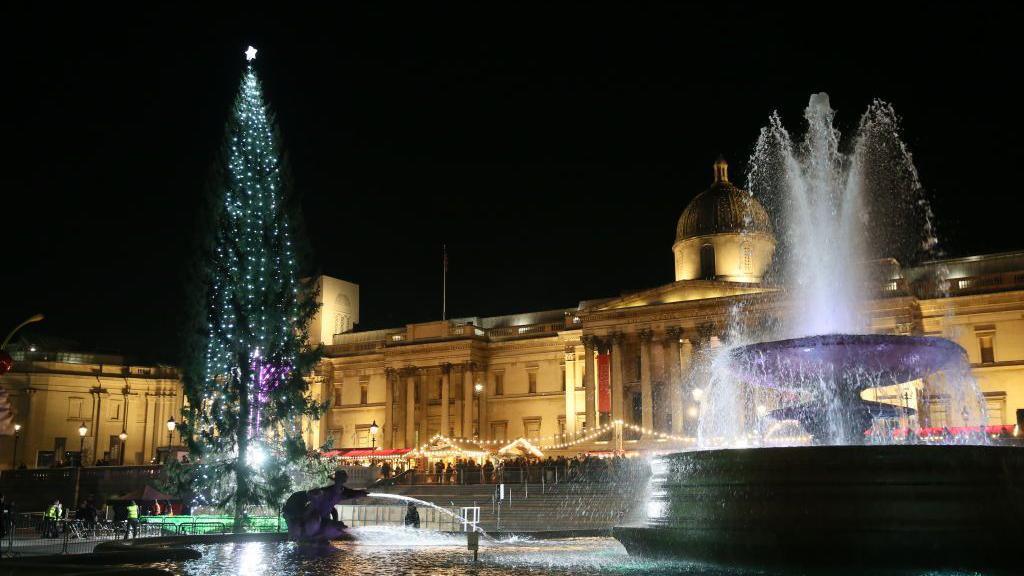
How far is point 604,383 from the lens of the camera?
→ 169ft

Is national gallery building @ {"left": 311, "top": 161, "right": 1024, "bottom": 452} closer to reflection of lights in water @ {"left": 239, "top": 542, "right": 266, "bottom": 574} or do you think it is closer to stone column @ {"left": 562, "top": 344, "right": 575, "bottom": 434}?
stone column @ {"left": 562, "top": 344, "right": 575, "bottom": 434}

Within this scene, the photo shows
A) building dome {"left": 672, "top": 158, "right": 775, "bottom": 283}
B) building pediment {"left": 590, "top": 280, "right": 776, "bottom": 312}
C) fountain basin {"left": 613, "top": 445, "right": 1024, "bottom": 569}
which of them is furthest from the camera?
building dome {"left": 672, "top": 158, "right": 775, "bottom": 283}

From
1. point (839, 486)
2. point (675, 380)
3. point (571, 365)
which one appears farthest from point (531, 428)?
point (839, 486)

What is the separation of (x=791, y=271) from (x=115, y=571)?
147 feet

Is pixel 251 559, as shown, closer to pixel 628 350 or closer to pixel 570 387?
pixel 628 350

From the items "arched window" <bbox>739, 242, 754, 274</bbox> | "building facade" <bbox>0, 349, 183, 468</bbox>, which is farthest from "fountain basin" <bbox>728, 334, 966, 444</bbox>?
"building facade" <bbox>0, 349, 183, 468</bbox>

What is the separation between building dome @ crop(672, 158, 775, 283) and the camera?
2056 inches

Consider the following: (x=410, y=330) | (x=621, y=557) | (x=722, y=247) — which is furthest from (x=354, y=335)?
(x=621, y=557)

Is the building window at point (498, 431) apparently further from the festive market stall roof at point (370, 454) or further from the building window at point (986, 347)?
the building window at point (986, 347)

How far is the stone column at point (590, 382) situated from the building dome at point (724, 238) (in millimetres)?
6477

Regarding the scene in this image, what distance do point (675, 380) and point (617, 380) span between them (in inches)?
130

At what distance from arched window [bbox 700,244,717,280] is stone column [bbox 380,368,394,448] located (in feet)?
69.3

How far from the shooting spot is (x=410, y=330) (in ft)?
204

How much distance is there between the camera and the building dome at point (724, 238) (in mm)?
52219
